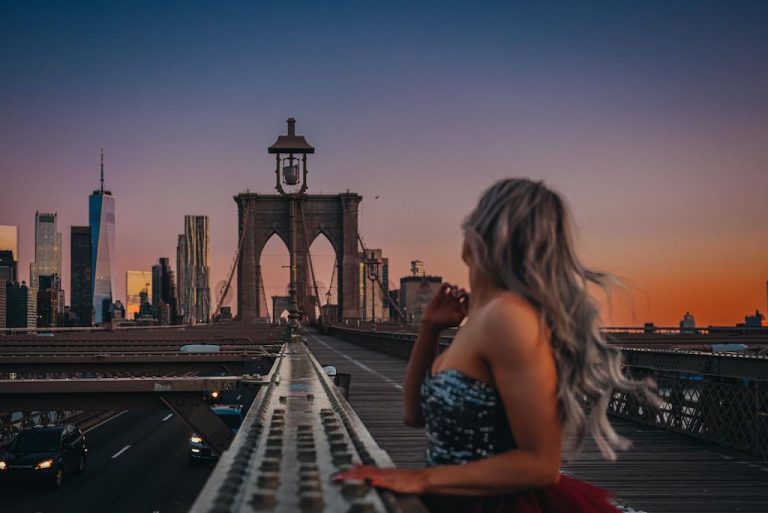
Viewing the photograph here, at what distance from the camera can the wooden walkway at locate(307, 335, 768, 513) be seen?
684 centimetres

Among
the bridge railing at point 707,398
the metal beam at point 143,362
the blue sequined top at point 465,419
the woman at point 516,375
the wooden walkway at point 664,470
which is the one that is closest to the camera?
the woman at point 516,375

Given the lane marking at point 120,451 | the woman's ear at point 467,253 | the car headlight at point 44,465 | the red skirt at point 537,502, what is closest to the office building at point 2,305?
the lane marking at point 120,451

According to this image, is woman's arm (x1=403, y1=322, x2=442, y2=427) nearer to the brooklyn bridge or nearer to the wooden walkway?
the brooklyn bridge

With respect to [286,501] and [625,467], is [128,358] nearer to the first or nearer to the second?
[625,467]

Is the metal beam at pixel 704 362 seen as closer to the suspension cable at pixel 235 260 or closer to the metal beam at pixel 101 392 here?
the metal beam at pixel 101 392

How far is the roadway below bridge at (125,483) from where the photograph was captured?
102 feet

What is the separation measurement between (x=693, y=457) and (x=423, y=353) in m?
7.49

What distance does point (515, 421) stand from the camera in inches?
83.6

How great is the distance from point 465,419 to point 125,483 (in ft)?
123

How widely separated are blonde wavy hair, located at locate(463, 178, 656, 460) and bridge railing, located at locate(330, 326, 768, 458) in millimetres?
7619

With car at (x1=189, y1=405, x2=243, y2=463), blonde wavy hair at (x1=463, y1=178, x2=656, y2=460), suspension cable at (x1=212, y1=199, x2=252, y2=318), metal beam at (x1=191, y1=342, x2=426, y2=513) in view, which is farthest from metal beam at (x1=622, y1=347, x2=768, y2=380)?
suspension cable at (x1=212, y1=199, x2=252, y2=318)

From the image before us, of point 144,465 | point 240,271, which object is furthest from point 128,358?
point 240,271

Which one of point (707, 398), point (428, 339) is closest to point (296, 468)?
point (428, 339)

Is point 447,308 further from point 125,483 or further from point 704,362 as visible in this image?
point 125,483
